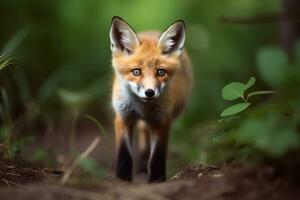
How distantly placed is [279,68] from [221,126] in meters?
0.84

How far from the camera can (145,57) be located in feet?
16.3

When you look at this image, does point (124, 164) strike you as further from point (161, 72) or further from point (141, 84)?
point (161, 72)

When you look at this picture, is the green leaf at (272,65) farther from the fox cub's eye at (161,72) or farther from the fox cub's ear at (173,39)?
the fox cub's ear at (173,39)

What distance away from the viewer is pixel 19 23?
9.28 metres

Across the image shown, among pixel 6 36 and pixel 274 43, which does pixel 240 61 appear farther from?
pixel 6 36

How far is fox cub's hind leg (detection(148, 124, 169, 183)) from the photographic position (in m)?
4.97

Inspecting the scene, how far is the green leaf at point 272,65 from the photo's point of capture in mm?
3035

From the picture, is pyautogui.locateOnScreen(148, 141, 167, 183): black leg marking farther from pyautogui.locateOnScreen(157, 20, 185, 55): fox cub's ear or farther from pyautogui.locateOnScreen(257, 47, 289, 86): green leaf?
pyautogui.locateOnScreen(257, 47, 289, 86): green leaf

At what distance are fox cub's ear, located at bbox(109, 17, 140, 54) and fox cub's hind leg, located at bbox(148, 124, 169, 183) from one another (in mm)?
724

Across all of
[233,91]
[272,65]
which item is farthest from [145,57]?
[272,65]

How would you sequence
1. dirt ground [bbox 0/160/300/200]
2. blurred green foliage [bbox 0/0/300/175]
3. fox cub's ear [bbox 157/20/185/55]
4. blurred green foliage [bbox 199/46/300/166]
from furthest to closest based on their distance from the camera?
blurred green foliage [bbox 0/0/300/175]
fox cub's ear [bbox 157/20/185/55]
dirt ground [bbox 0/160/300/200]
blurred green foliage [bbox 199/46/300/166]

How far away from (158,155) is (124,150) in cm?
28

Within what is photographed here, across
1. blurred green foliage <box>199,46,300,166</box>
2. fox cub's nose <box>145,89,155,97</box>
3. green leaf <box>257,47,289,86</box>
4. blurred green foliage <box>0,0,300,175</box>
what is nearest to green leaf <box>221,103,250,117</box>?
blurred green foliage <box>199,46,300,166</box>

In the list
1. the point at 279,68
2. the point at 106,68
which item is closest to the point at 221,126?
the point at 279,68
